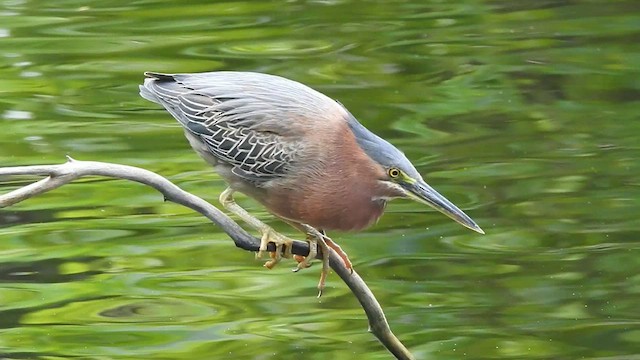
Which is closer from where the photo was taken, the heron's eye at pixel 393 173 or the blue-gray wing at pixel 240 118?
the heron's eye at pixel 393 173

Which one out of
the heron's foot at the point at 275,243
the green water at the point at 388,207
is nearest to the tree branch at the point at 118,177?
the heron's foot at the point at 275,243

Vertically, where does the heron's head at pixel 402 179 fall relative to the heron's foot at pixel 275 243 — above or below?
above

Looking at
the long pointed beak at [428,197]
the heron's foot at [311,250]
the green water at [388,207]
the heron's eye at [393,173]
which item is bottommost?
the green water at [388,207]

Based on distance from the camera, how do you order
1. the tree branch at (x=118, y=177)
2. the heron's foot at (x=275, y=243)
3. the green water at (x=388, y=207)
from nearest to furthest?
the tree branch at (x=118, y=177) < the heron's foot at (x=275, y=243) < the green water at (x=388, y=207)

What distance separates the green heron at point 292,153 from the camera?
243 cm

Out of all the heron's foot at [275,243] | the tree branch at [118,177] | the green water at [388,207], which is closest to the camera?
the tree branch at [118,177]

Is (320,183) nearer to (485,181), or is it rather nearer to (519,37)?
(485,181)

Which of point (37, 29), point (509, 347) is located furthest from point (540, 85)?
point (37, 29)

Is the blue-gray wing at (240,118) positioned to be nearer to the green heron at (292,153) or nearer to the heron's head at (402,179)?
the green heron at (292,153)

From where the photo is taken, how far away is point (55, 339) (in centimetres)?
452

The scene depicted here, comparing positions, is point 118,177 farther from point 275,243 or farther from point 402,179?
point 402,179

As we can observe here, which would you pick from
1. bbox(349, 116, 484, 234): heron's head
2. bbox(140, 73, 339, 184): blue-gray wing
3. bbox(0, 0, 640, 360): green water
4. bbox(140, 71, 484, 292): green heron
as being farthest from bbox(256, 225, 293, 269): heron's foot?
bbox(0, 0, 640, 360): green water

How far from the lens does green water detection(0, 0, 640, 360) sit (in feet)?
15.0

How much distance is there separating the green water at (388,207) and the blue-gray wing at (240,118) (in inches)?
73.0
